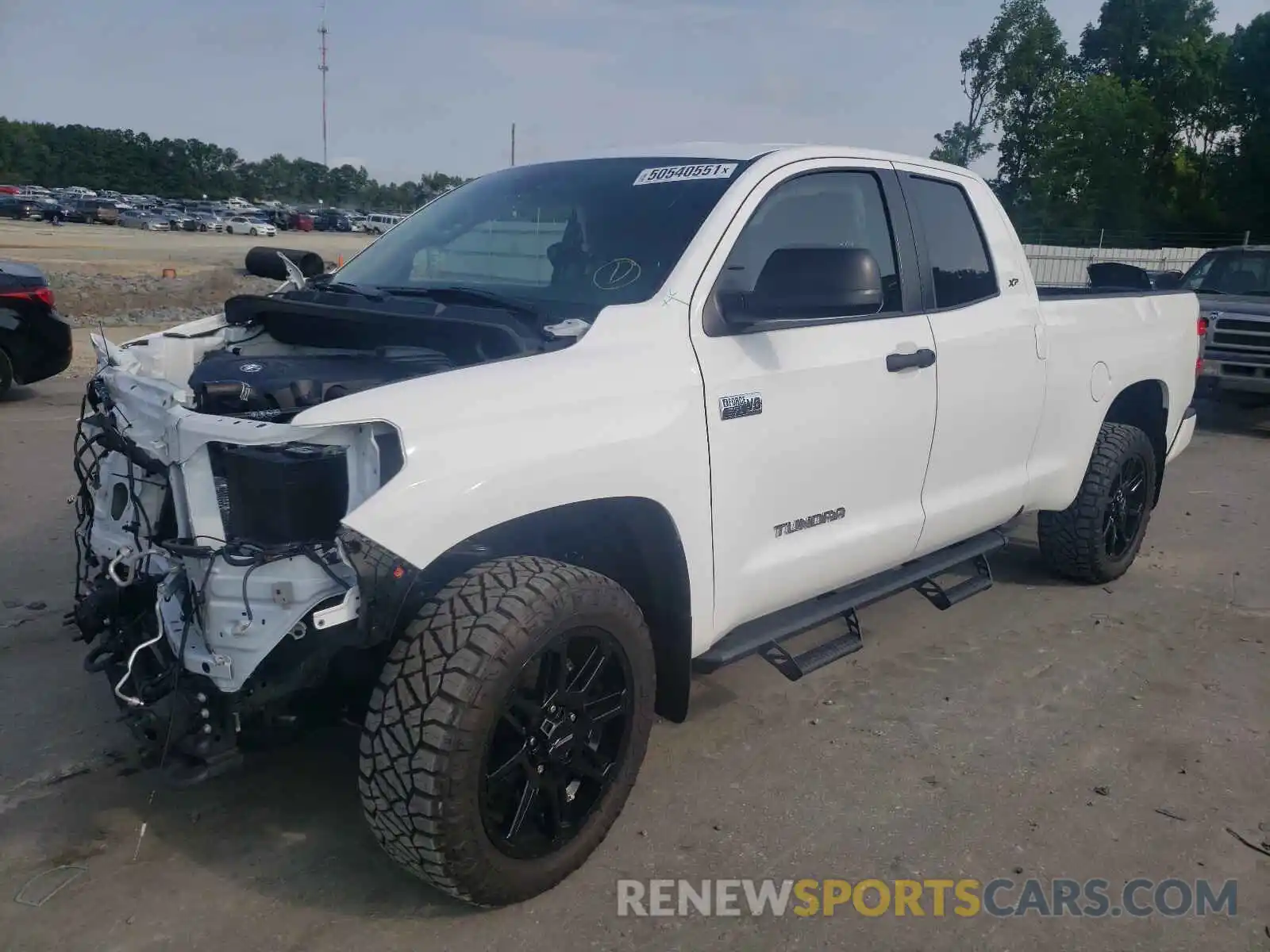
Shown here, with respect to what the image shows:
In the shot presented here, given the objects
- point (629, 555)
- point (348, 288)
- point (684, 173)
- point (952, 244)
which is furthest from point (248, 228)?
point (629, 555)

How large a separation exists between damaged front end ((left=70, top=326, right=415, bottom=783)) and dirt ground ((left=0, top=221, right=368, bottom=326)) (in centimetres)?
643

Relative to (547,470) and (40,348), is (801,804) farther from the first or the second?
(40,348)

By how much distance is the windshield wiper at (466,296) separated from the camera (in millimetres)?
3617

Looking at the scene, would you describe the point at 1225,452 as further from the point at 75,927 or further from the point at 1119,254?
the point at 1119,254

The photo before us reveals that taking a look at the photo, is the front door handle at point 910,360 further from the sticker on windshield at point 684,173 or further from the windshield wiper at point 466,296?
the windshield wiper at point 466,296

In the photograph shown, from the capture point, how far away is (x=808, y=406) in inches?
143

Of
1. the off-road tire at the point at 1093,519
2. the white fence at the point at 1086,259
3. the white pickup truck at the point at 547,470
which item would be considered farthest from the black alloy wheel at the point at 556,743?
the white fence at the point at 1086,259

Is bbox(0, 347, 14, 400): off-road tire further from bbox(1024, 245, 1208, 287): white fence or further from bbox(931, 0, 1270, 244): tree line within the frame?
bbox(931, 0, 1270, 244): tree line

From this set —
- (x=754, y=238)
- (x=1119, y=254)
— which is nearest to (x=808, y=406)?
(x=754, y=238)

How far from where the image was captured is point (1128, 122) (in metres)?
49.8

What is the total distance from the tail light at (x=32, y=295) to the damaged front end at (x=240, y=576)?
8.04 m

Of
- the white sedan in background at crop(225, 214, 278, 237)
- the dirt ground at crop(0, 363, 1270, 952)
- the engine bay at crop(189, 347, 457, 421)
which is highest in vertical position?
the white sedan in background at crop(225, 214, 278, 237)

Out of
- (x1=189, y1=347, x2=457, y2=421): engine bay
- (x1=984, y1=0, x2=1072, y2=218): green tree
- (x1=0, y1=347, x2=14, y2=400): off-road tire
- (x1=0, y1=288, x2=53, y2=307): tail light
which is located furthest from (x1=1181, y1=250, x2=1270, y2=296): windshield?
(x1=984, y1=0, x2=1072, y2=218): green tree

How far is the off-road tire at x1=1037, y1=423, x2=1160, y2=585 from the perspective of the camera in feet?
17.9
